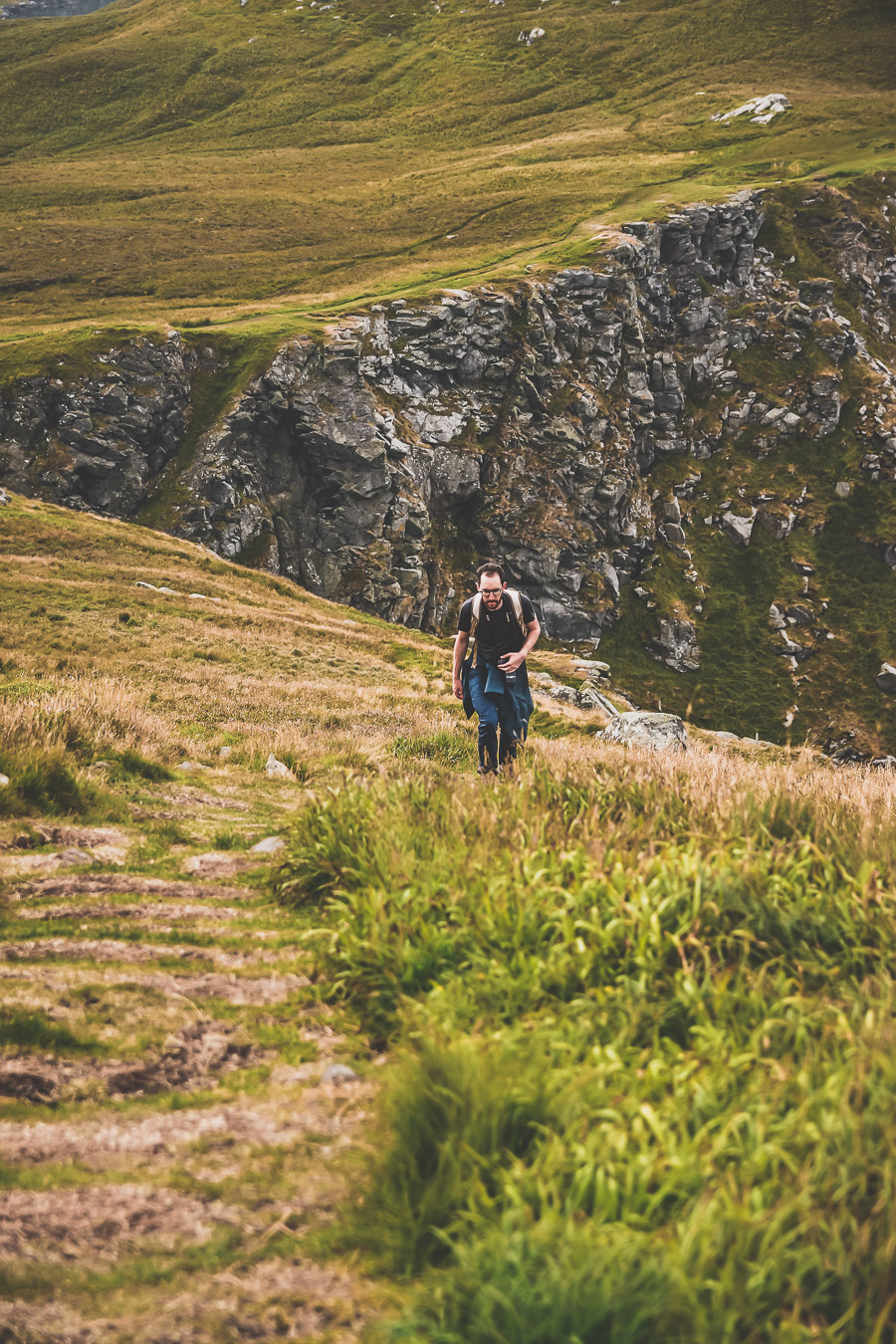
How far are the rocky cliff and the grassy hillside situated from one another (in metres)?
68.6

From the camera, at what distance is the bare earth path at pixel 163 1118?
7.91 feet

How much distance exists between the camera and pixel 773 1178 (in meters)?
2.48

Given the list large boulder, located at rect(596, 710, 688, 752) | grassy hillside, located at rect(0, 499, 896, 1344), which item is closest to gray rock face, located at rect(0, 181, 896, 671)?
large boulder, located at rect(596, 710, 688, 752)

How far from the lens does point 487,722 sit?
33.2ft

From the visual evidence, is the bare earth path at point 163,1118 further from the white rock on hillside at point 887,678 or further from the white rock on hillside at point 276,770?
the white rock on hillside at point 887,678

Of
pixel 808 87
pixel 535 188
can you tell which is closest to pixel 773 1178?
pixel 535 188

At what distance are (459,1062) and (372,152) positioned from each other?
190 m

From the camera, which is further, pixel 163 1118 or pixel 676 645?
pixel 676 645

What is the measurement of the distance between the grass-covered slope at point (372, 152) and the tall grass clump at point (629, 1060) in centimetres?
9257

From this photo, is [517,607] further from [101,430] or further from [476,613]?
[101,430]

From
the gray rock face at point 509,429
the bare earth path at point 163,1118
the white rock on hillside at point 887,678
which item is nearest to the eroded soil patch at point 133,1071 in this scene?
the bare earth path at point 163,1118

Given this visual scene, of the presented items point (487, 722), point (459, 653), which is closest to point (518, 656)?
Answer: point (459, 653)

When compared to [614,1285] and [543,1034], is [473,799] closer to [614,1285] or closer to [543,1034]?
[543,1034]

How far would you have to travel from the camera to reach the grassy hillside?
2.28m
